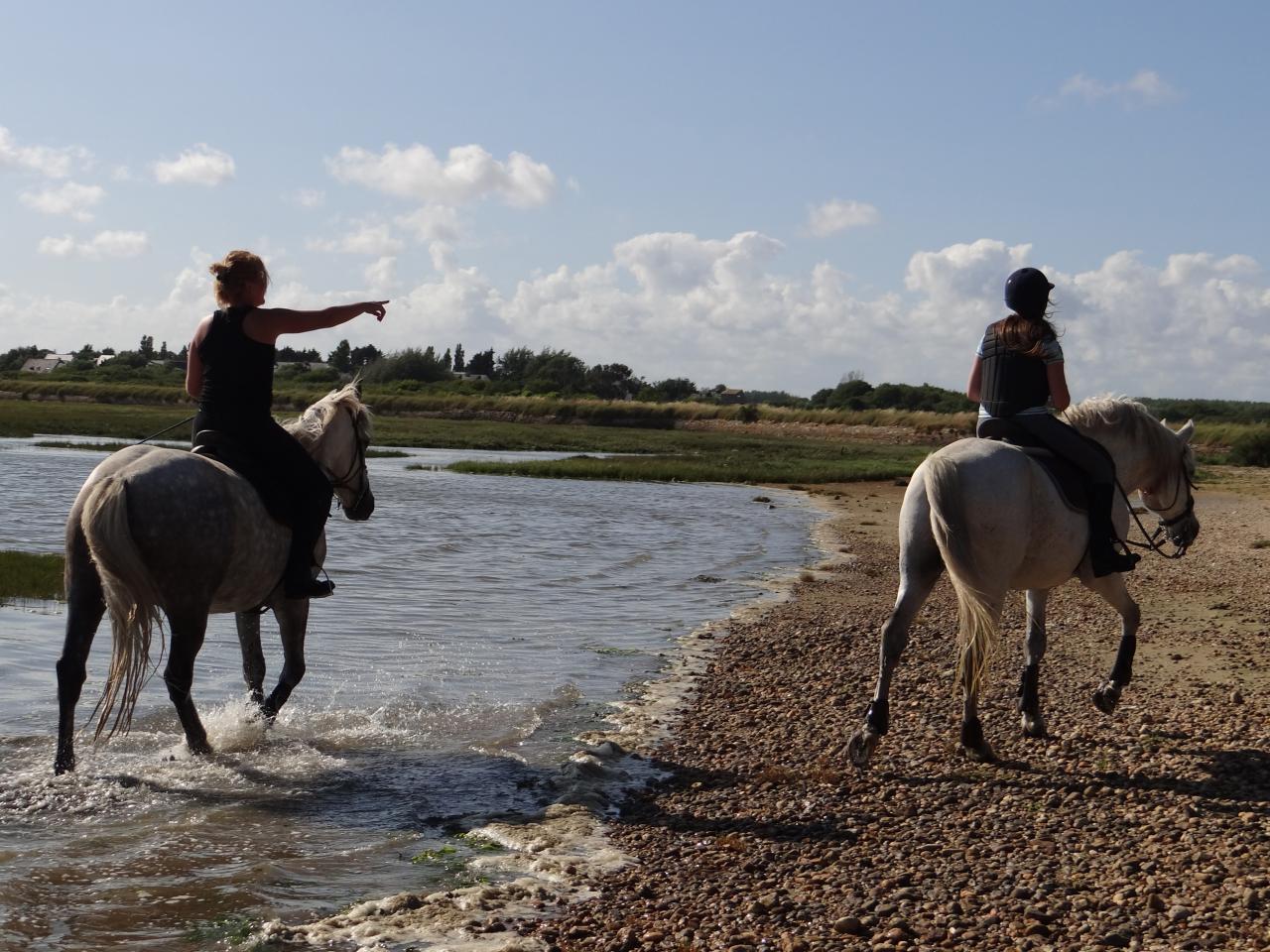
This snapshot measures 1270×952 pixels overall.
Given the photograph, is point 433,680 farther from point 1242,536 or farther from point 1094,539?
point 1242,536

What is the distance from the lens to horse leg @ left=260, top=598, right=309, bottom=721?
837 centimetres

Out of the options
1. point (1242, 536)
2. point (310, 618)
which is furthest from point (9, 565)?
point (1242, 536)

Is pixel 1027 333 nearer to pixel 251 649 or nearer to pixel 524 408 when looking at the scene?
Answer: pixel 251 649

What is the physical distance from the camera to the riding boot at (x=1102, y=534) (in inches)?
314

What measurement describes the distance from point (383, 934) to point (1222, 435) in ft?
206

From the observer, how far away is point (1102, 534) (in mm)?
7996

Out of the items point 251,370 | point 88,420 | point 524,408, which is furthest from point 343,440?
point 524,408

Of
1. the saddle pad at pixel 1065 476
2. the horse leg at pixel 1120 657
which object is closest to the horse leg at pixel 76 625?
the saddle pad at pixel 1065 476

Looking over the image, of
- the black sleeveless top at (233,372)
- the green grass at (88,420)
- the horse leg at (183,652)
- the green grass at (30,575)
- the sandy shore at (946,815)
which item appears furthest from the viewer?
the green grass at (88,420)

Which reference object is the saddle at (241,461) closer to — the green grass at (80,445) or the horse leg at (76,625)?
the horse leg at (76,625)

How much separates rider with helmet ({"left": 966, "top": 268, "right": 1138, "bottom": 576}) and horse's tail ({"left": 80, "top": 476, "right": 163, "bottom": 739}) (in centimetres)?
542

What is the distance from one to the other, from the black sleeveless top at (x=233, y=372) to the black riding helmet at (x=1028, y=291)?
4.78 meters

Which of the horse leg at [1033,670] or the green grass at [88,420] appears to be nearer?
the horse leg at [1033,670]

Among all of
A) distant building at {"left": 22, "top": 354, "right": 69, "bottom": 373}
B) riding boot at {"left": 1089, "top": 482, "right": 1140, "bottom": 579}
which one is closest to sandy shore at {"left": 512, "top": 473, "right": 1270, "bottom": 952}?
riding boot at {"left": 1089, "top": 482, "right": 1140, "bottom": 579}
